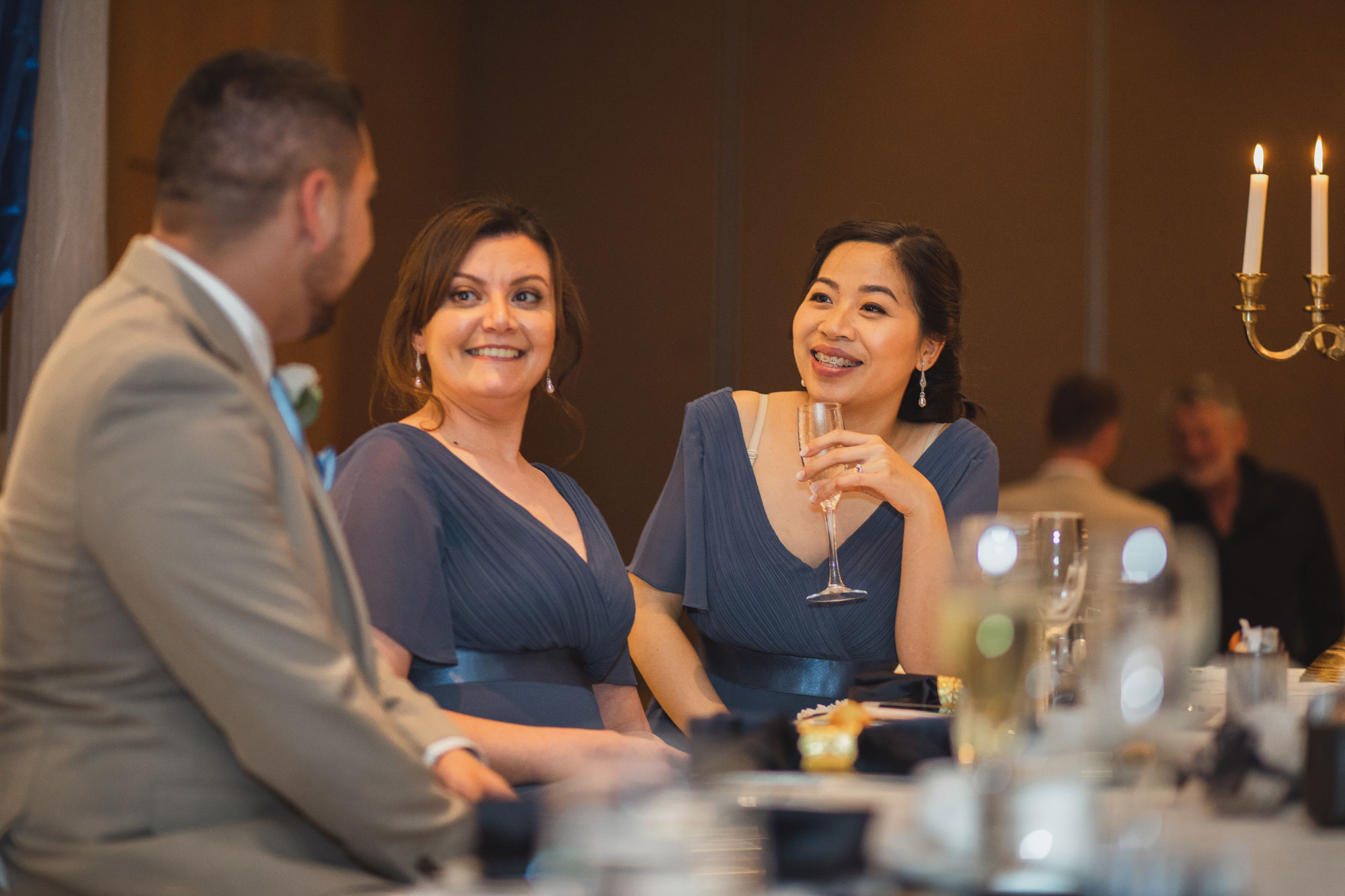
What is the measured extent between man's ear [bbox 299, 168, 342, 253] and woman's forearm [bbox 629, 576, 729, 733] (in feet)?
4.13

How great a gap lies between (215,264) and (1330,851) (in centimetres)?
109

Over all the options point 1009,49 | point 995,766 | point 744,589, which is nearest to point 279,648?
point 995,766

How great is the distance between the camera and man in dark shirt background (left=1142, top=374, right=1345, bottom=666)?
3986 mm

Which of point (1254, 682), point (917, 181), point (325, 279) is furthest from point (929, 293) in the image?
point (917, 181)

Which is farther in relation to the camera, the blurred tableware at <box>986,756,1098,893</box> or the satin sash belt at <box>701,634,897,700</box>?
the satin sash belt at <box>701,634,897,700</box>

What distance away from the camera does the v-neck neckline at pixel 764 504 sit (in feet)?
8.09

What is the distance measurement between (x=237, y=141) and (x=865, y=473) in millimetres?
1290

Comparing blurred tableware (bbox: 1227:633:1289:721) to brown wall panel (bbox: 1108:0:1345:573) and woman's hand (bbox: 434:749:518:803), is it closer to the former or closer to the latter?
woman's hand (bbox: 434:749:518:803)

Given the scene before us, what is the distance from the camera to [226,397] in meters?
1.11

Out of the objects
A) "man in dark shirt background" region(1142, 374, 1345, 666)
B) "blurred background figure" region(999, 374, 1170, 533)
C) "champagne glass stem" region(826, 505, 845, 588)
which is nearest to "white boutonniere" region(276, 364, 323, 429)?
"champagne glass stem" region(826, 505, 845, 588)

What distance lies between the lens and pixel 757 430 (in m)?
2.64

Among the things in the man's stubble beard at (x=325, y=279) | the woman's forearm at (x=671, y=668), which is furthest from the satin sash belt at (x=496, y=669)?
the man's stubble beard at (x=325, y=279)

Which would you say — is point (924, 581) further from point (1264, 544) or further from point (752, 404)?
point (1264, 544)

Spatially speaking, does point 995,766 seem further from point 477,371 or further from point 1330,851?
point 477,371
